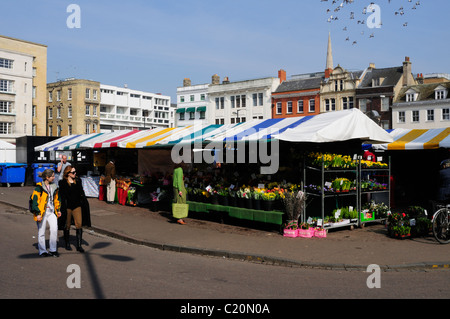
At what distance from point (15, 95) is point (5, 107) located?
7.03 feet

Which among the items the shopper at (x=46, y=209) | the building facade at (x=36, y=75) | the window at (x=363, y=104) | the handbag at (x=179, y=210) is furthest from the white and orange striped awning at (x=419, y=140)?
the building facade at (x=36, y=75)

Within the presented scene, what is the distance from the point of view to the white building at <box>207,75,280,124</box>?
66625 millimetres

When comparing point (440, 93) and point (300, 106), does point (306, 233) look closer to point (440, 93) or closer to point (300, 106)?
point (440, 93)

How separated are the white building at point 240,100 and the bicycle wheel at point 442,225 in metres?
56.4

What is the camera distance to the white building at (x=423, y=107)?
51375 millimetres

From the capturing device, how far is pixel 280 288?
20.8 feet

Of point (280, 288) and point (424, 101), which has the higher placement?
point (424, 101)

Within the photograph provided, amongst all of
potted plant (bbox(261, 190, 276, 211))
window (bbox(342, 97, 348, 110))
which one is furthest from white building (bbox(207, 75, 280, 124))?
potted plant (bbox(261, 190, 276, 211))

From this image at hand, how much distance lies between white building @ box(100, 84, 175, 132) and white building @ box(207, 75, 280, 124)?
21659mm

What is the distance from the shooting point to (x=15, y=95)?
58.1 m

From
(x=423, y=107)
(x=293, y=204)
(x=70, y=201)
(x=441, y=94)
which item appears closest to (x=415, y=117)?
(x=423, y=107)
